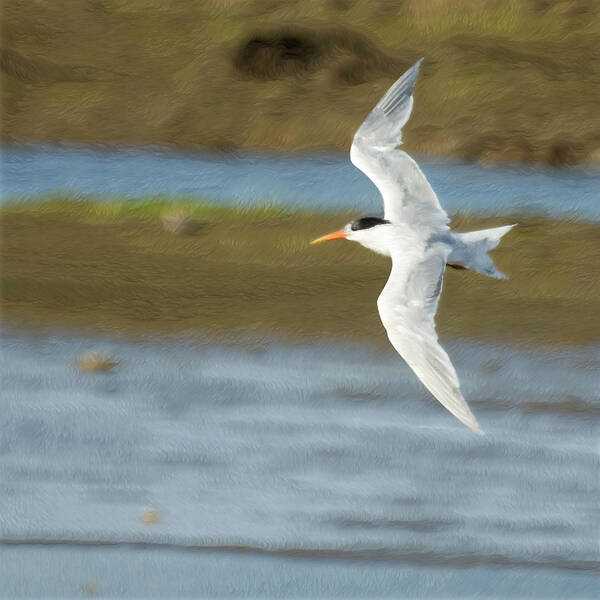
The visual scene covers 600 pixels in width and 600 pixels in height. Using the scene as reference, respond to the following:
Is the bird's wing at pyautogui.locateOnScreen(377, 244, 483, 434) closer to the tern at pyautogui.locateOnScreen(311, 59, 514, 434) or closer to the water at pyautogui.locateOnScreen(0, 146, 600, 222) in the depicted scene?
the tern at pyautogui.locateOnScreen(311, 59, 514, 434)

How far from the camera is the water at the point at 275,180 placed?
1089 cm

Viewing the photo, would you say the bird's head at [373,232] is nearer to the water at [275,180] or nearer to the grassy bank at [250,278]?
the grassy bank at [250,278]

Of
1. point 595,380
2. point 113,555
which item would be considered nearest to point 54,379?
point 113,555

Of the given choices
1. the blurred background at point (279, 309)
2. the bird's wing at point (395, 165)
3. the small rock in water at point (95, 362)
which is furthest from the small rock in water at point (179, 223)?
the bird's wing at point (395, 165)

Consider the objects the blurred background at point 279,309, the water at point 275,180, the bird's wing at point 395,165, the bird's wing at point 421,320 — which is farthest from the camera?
the water at point 275,180

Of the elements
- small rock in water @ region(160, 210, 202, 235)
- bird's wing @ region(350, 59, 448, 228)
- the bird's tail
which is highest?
bird's wing @ region(350, 59, 448, 228)

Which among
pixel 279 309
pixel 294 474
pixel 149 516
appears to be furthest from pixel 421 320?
pixel 279 309

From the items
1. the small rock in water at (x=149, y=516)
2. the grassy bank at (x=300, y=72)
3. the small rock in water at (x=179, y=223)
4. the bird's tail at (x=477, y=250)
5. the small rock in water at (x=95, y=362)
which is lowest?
the small rock in water at (x=149, y=516)

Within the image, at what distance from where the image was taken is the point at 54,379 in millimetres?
7758

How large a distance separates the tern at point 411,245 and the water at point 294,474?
45 cm

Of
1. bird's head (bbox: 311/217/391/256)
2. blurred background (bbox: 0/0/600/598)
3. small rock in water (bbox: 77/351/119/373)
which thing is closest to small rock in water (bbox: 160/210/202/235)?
blurred background (bbox: 0/0/600/598)

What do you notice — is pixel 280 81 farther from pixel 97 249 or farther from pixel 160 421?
pixel 160 421

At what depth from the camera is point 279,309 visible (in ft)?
29.2

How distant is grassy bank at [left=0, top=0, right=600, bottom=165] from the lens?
40.7 feet
